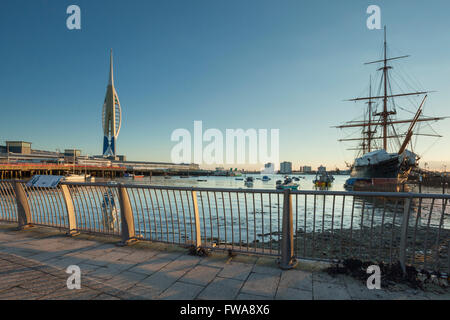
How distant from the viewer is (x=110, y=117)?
397ft

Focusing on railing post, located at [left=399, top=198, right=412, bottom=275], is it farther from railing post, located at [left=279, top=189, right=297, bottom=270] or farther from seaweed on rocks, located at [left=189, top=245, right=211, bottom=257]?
seaweed on rocks, located at [left=189, top=245, right=211, bottom=257]

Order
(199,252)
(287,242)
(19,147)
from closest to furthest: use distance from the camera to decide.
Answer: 1. (287,242)
2. (199,252)
3. (19,147)

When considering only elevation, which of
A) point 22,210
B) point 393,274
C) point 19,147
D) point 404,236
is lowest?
point 393,274

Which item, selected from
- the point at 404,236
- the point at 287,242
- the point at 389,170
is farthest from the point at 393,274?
the point at 389,170

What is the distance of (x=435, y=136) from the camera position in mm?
51219

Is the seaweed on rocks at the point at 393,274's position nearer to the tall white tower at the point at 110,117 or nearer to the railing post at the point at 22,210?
the railing post at the point at 22,210

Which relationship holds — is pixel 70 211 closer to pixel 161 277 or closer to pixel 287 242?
pixel 161 277

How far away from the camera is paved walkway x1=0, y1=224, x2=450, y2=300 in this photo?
10.9 feet

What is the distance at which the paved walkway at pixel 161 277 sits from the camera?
331 centimetres

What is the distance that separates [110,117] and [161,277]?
134016 millimetres

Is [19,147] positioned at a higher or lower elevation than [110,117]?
lower

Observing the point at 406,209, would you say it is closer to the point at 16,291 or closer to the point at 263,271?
the point at 263,271
